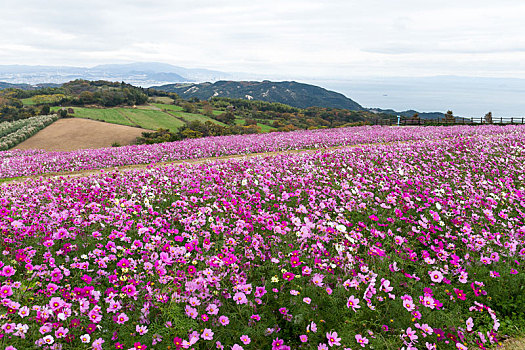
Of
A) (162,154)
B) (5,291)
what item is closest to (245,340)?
(5,291)

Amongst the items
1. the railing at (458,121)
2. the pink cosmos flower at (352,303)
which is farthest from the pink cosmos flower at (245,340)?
the railing at (458,121)

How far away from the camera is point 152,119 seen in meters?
69.6

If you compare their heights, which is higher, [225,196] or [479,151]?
[479,151]

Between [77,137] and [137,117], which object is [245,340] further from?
[137,117]

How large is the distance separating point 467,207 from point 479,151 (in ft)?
22.9

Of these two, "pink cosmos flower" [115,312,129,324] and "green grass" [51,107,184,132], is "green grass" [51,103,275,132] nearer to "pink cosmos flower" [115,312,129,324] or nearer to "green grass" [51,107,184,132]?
"green grass" [51,107,184,132]

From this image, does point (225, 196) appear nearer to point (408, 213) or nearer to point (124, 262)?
point (124, 262)

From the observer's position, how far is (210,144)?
23219 mm

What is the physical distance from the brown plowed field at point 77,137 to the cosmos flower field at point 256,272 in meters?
41.0

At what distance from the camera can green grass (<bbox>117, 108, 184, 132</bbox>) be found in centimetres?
6251

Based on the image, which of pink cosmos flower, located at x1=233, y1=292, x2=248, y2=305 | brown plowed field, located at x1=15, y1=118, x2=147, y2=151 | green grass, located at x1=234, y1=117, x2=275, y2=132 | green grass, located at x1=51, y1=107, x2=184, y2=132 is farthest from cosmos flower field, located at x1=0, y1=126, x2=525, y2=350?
green grass, located at x1=234, y1=117, x2=275, y2=132

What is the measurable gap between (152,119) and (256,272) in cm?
7084

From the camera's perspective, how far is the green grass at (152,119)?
62513 mm

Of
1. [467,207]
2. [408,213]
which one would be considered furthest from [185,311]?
[467,207]
